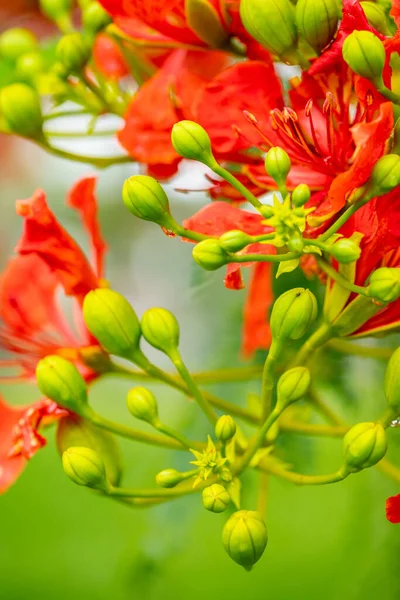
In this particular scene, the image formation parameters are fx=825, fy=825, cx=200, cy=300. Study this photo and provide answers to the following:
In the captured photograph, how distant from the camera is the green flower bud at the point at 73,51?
552 millimetres

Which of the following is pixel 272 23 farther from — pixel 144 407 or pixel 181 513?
pixel 181 513

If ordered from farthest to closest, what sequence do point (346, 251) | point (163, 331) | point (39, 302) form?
point (39, 302), point (163, 331), point (346, 251)

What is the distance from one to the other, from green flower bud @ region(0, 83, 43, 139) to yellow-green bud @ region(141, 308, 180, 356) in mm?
185

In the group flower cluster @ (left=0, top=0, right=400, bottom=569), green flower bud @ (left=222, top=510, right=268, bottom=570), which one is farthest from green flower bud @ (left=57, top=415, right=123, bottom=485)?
green flower bud @ (left=222, top=510, right=268, bottom=570)

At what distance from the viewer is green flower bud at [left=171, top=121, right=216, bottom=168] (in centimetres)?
40

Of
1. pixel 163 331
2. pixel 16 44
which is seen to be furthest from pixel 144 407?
pixel 16 44

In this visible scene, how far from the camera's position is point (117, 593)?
2.93 feet

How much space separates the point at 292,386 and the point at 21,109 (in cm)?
28

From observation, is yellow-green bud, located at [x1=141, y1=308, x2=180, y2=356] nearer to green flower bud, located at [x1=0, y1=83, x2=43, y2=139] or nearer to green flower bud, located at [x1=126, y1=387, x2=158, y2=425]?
green flower bud, located at [x1=126, y1=387, x2=158, y2=425]

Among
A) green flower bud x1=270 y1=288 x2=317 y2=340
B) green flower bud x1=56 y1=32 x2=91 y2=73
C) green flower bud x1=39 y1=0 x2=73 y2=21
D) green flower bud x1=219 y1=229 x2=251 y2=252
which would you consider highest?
green flower bud x1=56 y1=32 x2=91 y2=73

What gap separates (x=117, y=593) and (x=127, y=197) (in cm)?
60

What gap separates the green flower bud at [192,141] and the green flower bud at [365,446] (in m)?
0.15

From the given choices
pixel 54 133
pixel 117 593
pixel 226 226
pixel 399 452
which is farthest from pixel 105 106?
pixel 117 593

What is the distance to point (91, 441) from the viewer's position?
1.57 ft
